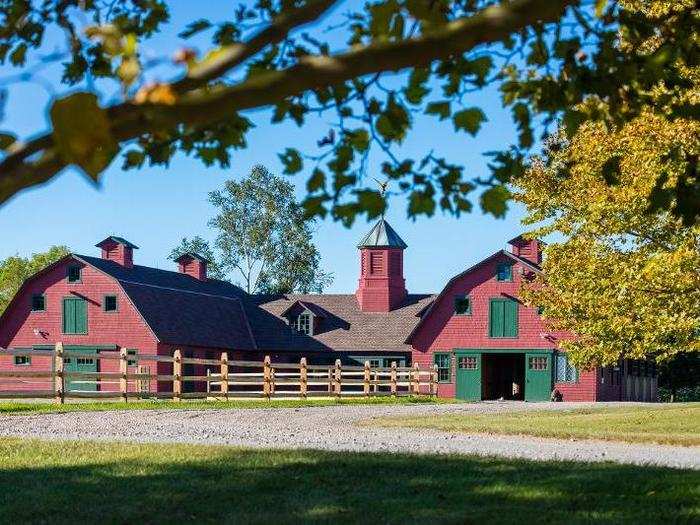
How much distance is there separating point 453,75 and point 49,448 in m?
9.15

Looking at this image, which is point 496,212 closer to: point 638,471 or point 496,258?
point 638,471

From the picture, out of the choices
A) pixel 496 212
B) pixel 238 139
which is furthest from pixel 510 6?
pixel 238 139

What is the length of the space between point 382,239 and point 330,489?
46.1 meters

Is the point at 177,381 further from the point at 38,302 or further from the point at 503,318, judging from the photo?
the point at 503,318

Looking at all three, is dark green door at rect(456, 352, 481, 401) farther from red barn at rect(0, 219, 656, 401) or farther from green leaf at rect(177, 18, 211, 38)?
green leaf at rect(177, 18, 211, 38)

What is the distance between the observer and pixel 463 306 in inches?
1954

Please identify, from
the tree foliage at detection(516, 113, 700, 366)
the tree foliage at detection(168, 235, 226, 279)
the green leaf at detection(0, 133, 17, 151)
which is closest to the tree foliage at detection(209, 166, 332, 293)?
the tree foliage at detection(168, 235, 226, 279)

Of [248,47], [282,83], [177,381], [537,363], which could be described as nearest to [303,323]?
[537,363]

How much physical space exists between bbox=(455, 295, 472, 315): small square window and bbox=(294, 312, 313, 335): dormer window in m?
8.16

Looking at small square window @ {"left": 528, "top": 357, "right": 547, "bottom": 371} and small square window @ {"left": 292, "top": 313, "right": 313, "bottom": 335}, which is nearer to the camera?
small square window @ {"left": 528, "top": 357, "right": 547, "bottom": 371}

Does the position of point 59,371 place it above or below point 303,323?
below

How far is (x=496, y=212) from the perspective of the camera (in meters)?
5.20

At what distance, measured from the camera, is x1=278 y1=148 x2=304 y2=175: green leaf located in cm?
550

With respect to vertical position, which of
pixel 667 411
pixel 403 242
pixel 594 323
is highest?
pixel 403 242
